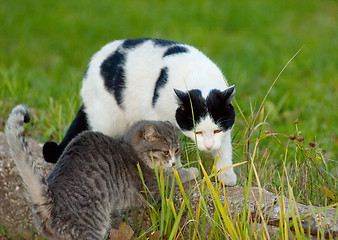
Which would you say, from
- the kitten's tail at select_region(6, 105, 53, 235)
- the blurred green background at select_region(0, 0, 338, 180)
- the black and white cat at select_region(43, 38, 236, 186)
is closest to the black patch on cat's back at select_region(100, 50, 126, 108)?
the black and white cat at select_region(43, 38, 236, 186)

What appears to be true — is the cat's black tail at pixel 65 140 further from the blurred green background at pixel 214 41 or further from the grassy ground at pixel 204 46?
the blurred green background at pixel 214 41

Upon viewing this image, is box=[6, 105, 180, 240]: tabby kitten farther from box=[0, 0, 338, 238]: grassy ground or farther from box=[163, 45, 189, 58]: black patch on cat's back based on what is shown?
box=[0, 0, 338, 238]: grassy ground

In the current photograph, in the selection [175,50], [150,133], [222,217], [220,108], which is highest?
[175,50]

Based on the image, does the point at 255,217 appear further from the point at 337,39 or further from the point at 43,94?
the point at 337,39

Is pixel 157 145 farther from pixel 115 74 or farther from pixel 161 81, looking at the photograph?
pixel 115 74

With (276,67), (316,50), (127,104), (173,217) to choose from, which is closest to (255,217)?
(173,217)

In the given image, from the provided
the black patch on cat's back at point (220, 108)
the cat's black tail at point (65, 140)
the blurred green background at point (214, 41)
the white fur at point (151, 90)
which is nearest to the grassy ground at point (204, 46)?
the blurred green background at point (214, 41)

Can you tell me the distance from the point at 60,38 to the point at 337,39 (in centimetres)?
441

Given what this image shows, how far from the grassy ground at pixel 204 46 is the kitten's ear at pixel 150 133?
1357 millimetres

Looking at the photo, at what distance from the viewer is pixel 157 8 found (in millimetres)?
9289

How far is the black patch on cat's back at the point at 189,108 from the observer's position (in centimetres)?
339

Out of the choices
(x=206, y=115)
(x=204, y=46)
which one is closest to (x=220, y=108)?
(x=206, y=115)

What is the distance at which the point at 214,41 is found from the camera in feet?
27.0

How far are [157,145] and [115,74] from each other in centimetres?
78
